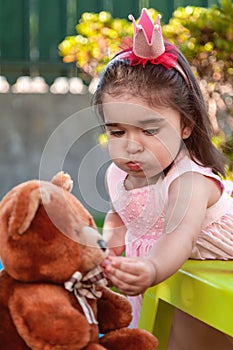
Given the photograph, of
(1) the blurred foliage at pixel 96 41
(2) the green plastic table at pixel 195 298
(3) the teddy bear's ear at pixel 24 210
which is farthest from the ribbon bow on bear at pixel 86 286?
(1) the blurred foliage at pixel 96 41

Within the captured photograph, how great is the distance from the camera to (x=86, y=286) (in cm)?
140

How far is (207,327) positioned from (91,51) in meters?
2.24

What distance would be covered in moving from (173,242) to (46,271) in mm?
338

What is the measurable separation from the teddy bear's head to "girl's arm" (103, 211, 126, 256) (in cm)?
58

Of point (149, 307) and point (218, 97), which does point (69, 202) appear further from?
point (218, 97)

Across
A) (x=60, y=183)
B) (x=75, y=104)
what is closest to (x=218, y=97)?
(x=75, y=104)

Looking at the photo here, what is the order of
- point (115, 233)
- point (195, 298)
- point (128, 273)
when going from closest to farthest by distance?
1. point (128, 273)
2. point (195, 298)
3. point (115, 233)

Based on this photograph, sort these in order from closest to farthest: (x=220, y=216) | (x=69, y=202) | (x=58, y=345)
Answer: (x=58, y=345), (x=69, y=202), (x=220, y=216)

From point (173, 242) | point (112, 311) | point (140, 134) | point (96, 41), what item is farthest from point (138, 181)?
point (96, 41)

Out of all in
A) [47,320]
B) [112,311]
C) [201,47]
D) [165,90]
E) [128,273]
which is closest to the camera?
[47,320]

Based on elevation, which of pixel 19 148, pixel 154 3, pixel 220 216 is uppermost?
pixel 220 216

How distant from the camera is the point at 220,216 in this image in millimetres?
1850

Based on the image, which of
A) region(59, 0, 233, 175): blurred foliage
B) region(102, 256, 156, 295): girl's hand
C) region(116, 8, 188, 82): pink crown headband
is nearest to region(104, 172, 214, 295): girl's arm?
region(102, 256, 156, 295): girl's hand

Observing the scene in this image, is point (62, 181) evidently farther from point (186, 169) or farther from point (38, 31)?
point (38, 31)
